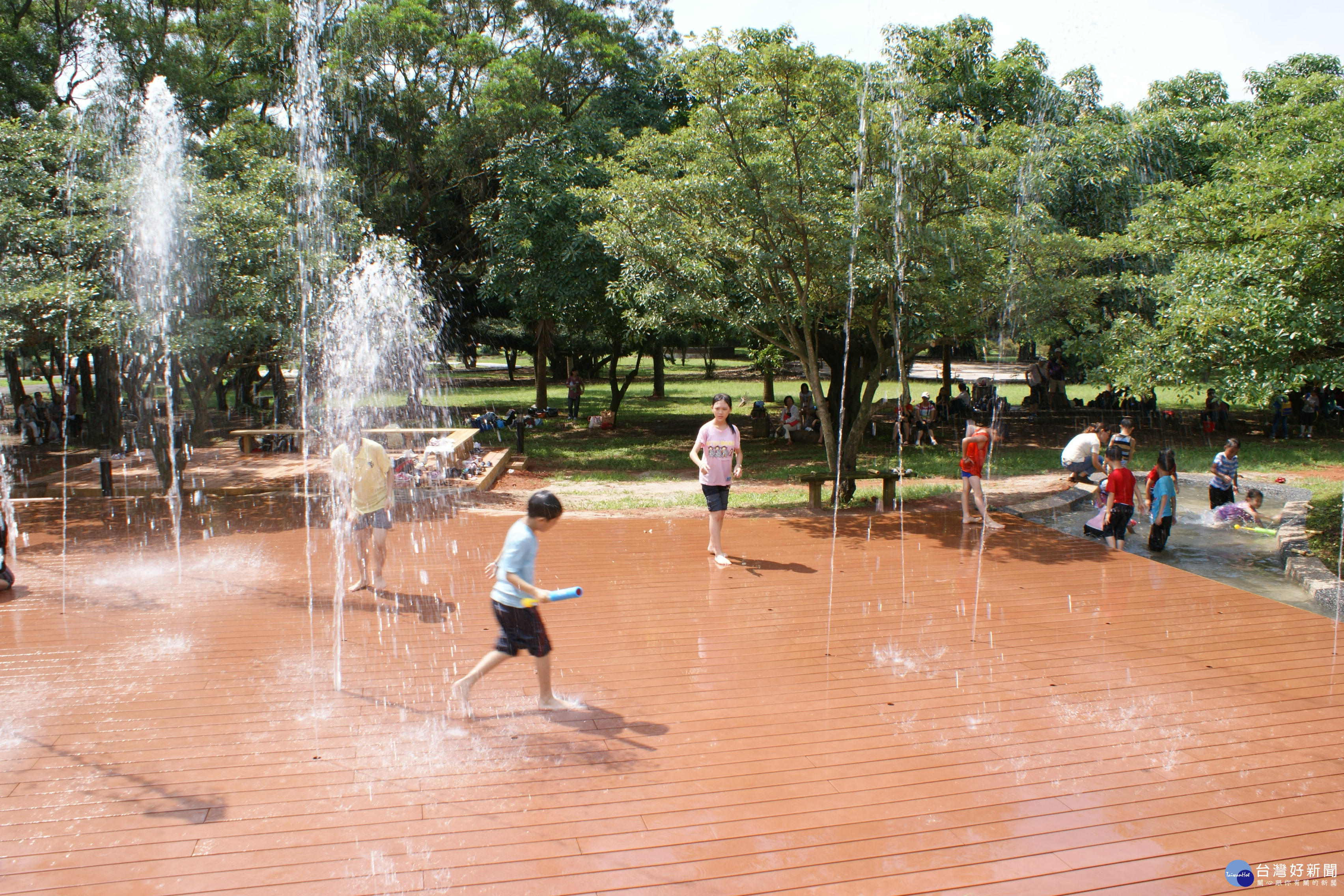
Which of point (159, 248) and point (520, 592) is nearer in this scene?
point (520, 592)

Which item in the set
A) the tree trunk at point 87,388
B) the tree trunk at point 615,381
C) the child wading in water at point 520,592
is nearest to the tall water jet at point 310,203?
the child wading in water at point 520,592

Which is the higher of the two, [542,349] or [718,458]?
[542,349]

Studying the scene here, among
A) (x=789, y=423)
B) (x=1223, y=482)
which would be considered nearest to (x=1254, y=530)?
(x=1223, y=482)

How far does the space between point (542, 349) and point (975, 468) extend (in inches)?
672

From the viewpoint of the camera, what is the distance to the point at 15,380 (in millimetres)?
20906

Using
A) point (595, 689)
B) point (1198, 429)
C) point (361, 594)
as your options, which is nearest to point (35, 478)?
point (361, 594)

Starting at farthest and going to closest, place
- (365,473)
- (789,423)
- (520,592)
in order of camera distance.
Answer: (789,423), (365,473), (520,592)

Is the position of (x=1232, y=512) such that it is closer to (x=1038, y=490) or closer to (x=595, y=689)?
(x=1038, y=490)

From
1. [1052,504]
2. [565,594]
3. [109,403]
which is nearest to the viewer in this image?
[565,594]

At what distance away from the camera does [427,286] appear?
25.6 meters

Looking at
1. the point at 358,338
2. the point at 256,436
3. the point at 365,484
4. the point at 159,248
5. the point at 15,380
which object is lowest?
the point at 256,436

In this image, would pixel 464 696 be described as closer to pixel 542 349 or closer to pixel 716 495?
pixel 716 495

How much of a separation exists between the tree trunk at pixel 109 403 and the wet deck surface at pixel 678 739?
13.0m

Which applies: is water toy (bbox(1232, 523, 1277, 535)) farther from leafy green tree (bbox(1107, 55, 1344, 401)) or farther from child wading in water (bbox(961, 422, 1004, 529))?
child wading in water (bbox(961, 422, 1004, 529))
